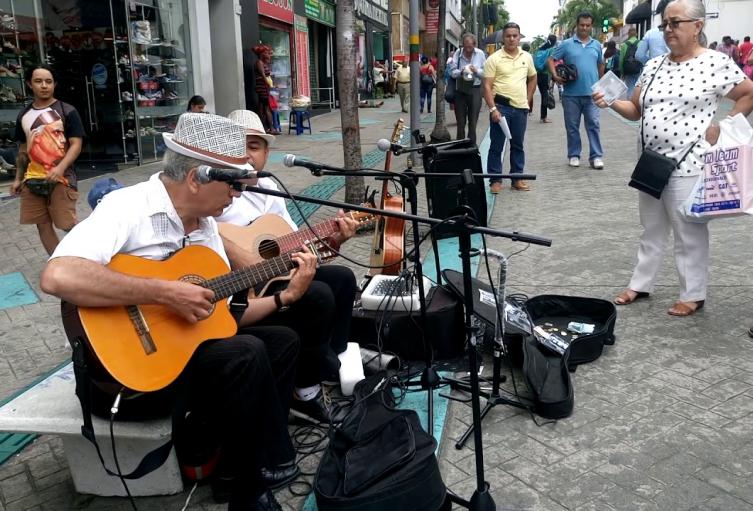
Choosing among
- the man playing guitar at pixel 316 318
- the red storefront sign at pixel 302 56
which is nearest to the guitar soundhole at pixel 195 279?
the man playing guitar at pixel 316 318

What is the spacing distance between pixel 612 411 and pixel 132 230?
2.41 m

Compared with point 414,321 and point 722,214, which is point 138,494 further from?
point 722,214

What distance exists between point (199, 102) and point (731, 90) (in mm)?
6924

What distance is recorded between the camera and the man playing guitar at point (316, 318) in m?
3.21

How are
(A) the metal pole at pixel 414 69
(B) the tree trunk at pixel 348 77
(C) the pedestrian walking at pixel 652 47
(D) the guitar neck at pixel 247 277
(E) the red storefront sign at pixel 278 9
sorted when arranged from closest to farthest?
1. (D) the guitar neck at pixel 247 277
2. (B) the tree trunk at pixel 348 77
3. (A) the metal pole at pixel 414 69
4. (C) the pedestrian walking at pixel 652 47
5. (E) the red storefront sign at pixel 278 9

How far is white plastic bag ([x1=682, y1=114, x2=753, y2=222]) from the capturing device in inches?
151

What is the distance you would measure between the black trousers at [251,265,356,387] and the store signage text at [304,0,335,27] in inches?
719

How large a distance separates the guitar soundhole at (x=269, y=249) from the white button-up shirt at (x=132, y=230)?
71cm

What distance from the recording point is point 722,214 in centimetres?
393

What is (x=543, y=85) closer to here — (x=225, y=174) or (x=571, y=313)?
(x=571, y=313)

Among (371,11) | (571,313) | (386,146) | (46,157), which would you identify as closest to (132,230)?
(386,146)

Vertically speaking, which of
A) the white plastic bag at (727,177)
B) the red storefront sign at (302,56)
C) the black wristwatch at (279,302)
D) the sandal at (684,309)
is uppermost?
the red storefront sign at (302,56)

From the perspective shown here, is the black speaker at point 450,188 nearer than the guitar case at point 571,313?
No

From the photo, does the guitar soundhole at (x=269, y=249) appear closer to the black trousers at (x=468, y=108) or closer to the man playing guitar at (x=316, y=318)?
the man playing guitar at (x=316, y=318)
